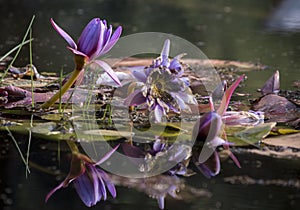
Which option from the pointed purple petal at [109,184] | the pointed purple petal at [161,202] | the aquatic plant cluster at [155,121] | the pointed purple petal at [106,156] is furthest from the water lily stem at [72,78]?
the pointed purple petal at [161,202]

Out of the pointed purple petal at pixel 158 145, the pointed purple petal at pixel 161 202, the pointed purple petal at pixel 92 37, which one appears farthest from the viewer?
the pointed purple petal at pixel 92 37

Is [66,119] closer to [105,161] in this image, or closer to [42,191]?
[105,161]

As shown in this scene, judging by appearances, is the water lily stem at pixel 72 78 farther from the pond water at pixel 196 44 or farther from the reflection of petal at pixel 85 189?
the reflection of petal at pixel 85 189

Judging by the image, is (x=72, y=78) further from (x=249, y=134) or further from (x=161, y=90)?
(x=249, y=134)

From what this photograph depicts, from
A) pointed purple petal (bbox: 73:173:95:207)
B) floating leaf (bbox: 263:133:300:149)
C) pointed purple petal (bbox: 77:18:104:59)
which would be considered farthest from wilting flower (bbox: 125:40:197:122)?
pointed purple petal (bbox: 73:173:95:207)

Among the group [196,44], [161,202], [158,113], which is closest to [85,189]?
[161,202]

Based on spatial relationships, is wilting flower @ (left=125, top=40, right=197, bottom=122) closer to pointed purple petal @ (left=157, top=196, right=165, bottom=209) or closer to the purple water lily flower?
the purple water lily flower

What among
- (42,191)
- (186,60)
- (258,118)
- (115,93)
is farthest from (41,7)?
(42,191)
